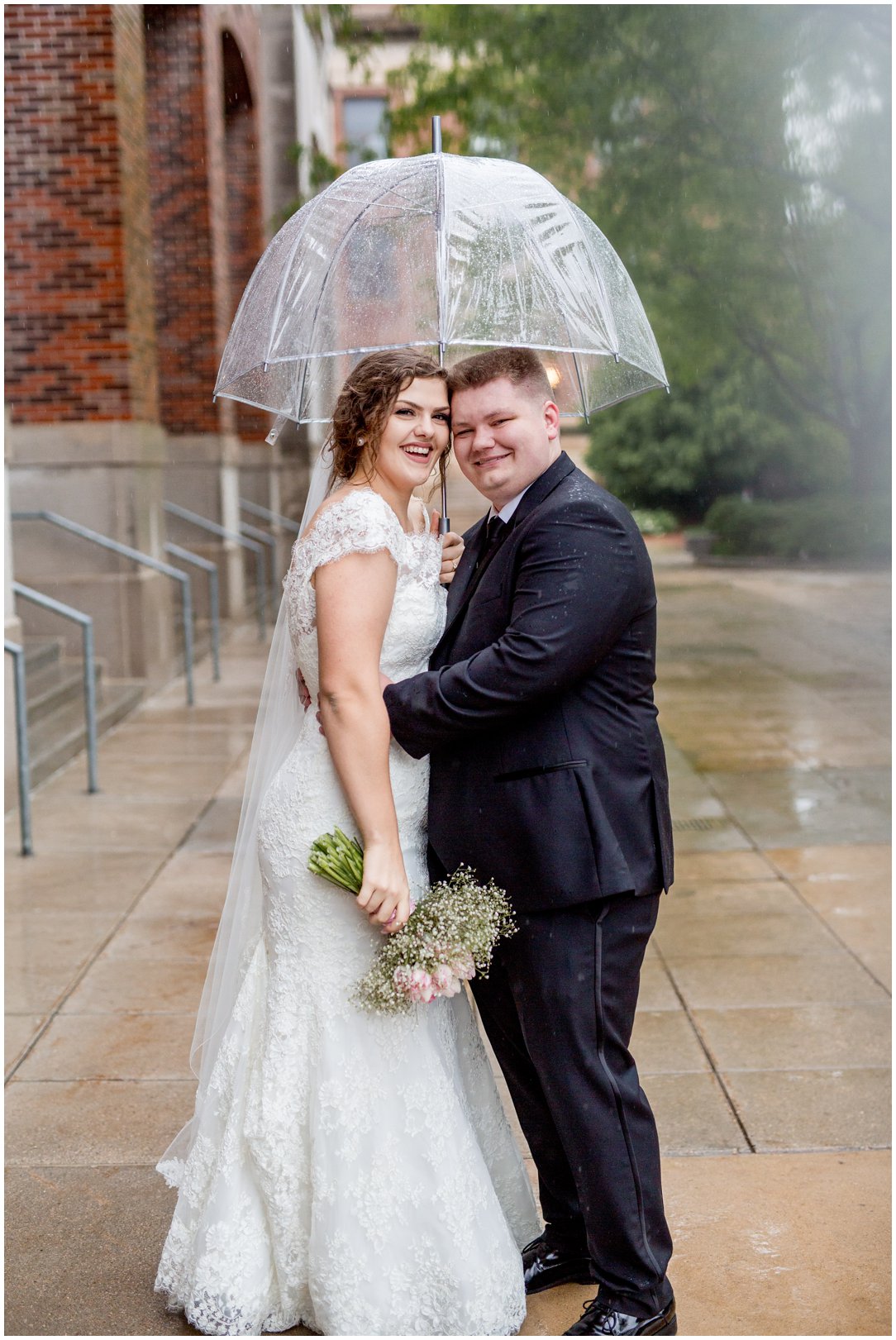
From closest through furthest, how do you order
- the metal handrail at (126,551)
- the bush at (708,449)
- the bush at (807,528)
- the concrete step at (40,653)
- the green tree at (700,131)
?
the concrete step at (40,653) < the metal handrail at (126,551) < the green tree at (700,131) < the bush at (807,528) < the bush at (708,449)

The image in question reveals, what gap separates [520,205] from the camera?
3.16m

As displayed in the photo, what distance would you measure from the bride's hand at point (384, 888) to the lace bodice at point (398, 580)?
39 centimetres

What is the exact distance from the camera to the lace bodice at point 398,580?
2928 mm

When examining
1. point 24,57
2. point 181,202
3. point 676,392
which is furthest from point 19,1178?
point 676,392

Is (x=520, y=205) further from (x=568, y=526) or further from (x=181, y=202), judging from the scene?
(x=181, y=202)

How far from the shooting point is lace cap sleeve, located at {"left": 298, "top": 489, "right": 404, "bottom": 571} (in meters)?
2.91

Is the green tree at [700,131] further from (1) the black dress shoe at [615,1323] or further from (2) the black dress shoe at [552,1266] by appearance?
(1) the black dress shoe at [615,1323]

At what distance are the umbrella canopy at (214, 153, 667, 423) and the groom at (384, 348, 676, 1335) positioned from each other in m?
0.21

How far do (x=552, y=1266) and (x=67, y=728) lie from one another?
22.3 ft

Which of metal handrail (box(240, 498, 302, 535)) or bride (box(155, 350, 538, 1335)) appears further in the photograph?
metal handrail (box(240, 498, 302, 535))

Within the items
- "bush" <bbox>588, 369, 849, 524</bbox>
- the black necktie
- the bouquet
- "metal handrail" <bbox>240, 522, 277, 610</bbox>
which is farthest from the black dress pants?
"bush" <bbox>588, 369, 849, 524</bbox>

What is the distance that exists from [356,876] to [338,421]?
0.97 meters

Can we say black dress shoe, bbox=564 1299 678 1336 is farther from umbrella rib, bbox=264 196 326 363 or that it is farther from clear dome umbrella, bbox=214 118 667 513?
umbrella rib, bbox=264 196 326 363

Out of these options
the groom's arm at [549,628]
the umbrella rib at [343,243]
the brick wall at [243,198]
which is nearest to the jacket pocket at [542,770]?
the groom's arm at [549,628]
